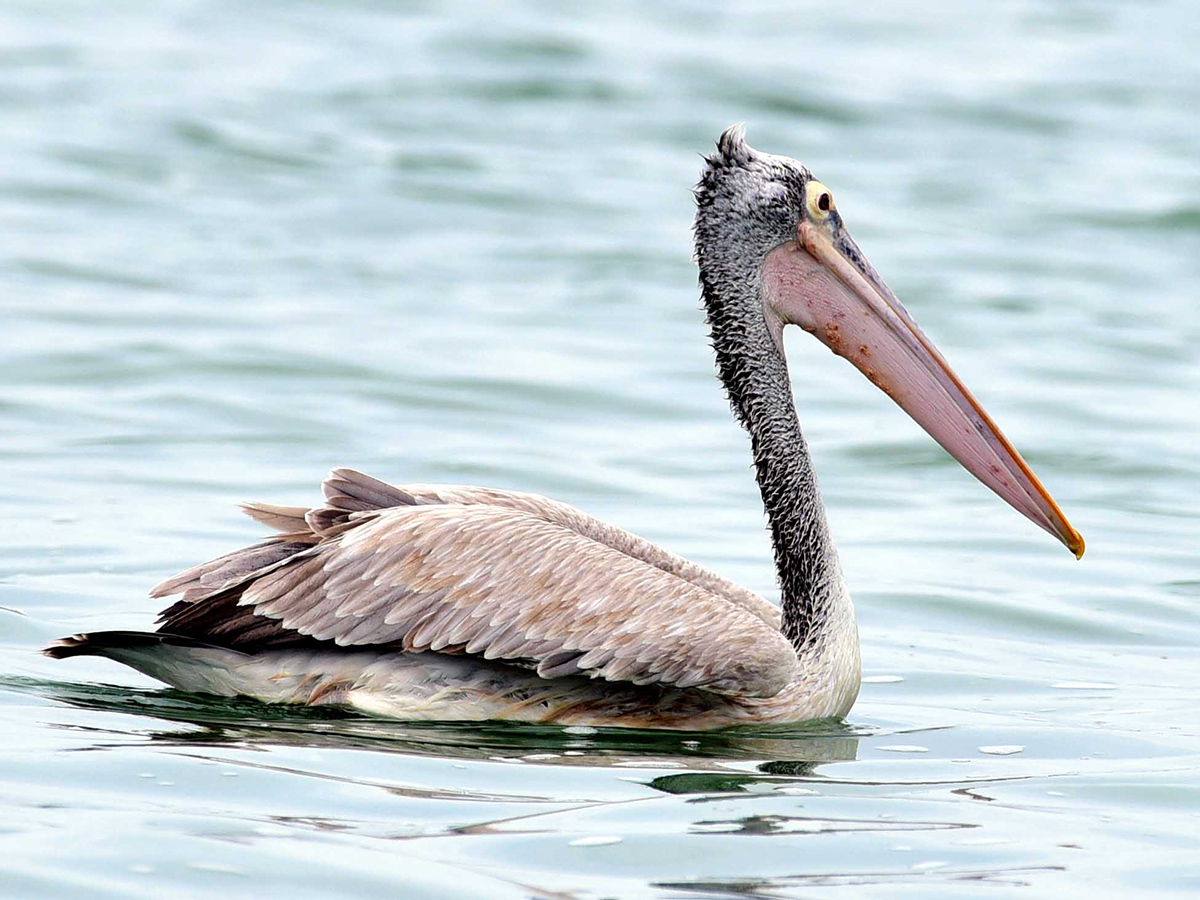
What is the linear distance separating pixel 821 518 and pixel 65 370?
6.03m

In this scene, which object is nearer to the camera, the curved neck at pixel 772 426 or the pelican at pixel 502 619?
the pelican at pixel 502 619

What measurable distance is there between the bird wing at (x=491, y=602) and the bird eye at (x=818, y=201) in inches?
44.5

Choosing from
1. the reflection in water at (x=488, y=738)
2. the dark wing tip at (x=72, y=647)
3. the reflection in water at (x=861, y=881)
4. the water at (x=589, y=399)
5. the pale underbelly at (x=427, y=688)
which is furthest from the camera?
the pale underbelly at (x=427, y=688)

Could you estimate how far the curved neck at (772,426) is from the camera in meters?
5.80

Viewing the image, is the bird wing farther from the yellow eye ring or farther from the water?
the yellow eye ring

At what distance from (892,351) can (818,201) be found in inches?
18.2

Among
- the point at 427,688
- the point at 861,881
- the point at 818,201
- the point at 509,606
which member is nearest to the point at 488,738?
the point at 427,688

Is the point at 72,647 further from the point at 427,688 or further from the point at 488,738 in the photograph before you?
the point at 488,738

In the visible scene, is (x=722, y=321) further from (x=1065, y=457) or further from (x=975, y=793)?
(x=1065, y=457)

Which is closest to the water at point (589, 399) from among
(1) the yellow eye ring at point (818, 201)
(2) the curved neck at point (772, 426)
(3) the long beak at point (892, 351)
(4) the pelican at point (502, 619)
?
(4) the pelican at point (502, 619)

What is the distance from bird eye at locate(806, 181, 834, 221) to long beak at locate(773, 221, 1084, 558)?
0.14ft

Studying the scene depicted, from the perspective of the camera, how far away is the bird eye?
19.2ft

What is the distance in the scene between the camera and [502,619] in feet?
17.2

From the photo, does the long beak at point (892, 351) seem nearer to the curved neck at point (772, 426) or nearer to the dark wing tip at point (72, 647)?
the curved neck at point (772, 426)
